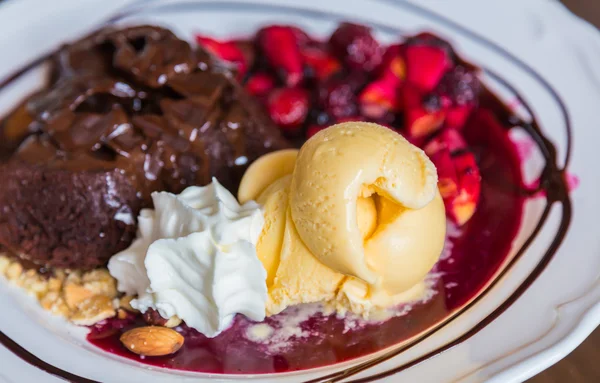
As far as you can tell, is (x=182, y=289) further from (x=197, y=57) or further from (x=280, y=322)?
(x=197, y=57)

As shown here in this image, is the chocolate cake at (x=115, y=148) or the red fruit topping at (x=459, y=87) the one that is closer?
the chocolate cake at (x=115, y=148)

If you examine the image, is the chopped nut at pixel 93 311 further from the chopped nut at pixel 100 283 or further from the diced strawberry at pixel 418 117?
the diced strawberry at pixel 418 117

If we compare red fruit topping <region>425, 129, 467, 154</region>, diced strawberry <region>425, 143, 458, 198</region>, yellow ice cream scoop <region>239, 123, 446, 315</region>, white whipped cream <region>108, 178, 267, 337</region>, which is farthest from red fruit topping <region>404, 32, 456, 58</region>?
white whipped cream <region>108, 178, 267, 337</region>

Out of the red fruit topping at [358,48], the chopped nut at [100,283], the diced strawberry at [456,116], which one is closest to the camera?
the chopped nut at [100,283]

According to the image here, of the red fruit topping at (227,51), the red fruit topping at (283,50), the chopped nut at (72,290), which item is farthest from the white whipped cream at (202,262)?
the red fruit topping at (227,51)

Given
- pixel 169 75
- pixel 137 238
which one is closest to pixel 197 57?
pixel 169 75

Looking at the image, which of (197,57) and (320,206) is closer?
(320,206)

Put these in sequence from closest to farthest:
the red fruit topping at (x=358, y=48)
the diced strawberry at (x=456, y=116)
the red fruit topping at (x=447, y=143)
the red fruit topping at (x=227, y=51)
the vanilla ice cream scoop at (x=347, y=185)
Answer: the vanilla ice cream scoop at (x=347, y=185), the red fruit topping at (x=447, y=143), the diced strawberry at (x=456, y=116), the red fruit topping at (x=358, y=48), the red fruit topping at (x=227, y=51)
